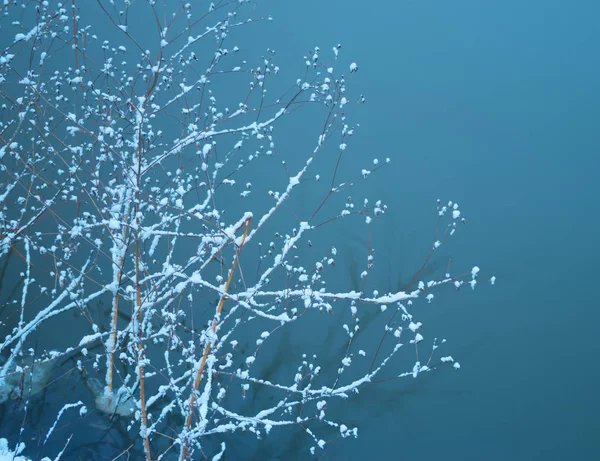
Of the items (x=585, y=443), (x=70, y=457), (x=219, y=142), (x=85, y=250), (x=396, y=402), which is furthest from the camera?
(x=85, y=250)

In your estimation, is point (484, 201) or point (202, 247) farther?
point (484, 201)

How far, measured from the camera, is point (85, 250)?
407 cm

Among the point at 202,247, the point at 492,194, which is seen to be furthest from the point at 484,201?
the point at 202,247

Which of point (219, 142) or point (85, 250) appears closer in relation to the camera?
point (219, 142)

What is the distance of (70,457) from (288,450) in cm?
149

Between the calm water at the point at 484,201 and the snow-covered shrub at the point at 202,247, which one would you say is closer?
the calm water at the point at 484,201

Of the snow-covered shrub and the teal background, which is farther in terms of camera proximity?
the snow-covered shrub

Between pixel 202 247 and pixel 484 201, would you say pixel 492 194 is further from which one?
pixel 202 247

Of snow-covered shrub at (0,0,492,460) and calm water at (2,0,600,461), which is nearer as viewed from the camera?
calm water at (2,0,600,461)

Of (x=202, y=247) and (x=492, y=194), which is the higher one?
(x=492, y=194)

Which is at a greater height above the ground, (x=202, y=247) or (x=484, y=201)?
(x=484, y=201)

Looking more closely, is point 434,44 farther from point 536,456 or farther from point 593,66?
point 536,456

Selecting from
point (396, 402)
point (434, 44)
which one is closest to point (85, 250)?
point (396, 402)

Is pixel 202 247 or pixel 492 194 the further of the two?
pixel 492 194
